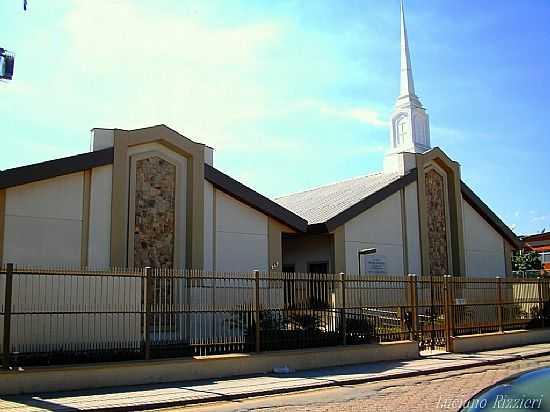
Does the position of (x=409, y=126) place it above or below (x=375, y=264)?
above

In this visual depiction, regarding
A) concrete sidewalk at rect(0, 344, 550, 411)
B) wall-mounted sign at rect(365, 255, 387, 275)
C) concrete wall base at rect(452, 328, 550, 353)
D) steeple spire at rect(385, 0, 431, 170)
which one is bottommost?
concrete sidewalk at rect(0, 344, 550, 411)

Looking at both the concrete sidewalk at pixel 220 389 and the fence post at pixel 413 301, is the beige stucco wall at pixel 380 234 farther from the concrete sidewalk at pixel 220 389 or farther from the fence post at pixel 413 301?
the concrete sidewalk at pixel 220 389

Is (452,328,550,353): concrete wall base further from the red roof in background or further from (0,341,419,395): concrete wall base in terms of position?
the red roof in background

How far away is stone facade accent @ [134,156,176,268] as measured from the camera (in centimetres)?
1853

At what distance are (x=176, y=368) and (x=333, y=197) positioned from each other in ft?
52.2

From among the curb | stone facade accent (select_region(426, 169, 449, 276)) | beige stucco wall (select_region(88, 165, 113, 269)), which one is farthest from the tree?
beige stucco wall (select_region(88, 165, 113, 269))

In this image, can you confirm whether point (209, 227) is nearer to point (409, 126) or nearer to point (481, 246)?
point (481, 246)

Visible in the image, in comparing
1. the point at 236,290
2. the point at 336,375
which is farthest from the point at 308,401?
the point at 236,290

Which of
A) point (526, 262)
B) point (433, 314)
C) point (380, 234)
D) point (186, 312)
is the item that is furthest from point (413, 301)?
point (526, 262)

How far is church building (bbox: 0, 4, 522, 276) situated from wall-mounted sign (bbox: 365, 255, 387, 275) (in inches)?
1.6

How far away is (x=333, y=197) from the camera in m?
27.4

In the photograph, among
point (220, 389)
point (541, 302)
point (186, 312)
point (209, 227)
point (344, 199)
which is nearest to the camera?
point (220, 389)

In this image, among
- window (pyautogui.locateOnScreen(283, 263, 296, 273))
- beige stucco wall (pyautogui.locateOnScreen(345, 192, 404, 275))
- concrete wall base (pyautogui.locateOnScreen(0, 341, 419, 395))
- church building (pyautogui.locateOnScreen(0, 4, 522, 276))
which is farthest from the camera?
window (pyautogui.locateOnScreen(283, 263, 296, 273))

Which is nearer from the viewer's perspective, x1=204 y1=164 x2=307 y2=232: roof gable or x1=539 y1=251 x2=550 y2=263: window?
x1=204 y1=164 x2=307 y2=232: roof gable
